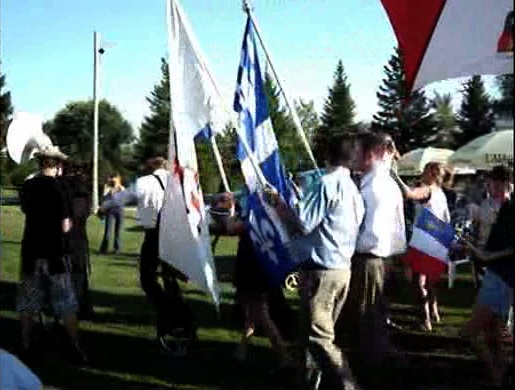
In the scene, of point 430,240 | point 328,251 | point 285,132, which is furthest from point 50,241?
point 430,240

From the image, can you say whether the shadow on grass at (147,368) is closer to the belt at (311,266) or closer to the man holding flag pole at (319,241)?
the man holding flag pole at (319,241)

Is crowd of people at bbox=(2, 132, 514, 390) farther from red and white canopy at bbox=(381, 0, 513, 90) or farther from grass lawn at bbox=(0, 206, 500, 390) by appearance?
red and white canopy at bbox=(381, 0, 513, 90)

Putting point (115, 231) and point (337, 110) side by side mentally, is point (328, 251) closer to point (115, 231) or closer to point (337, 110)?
point (337, 110)

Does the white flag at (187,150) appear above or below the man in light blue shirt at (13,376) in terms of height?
above

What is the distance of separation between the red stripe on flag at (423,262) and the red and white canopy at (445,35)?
2.16 meters

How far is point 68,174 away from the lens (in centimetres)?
819

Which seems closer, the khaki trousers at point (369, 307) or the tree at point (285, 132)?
the khaki trousers at point (369, 307)

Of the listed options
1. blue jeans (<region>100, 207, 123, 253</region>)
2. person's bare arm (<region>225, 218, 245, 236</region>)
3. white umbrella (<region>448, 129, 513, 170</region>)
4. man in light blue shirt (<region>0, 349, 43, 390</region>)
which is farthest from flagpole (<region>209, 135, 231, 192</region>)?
blue jeans (<region>100, 207, 123, 253</region>)

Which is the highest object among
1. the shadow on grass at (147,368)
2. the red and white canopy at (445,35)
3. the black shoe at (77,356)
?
the red and white canopy at (445,35)

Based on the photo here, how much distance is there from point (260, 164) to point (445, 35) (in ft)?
5.32

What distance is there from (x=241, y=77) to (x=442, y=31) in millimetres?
1737

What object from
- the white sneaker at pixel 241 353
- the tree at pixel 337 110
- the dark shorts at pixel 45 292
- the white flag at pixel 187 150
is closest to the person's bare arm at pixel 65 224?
the dark shorts at pixel 45 292

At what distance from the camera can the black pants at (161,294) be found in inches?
289

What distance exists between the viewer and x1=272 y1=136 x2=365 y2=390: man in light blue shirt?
537cm
